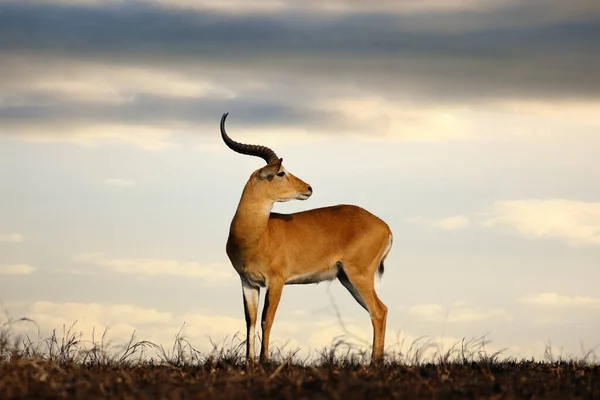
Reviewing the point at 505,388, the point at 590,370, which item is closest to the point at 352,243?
the point at 590,370

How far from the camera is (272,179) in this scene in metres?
14.6

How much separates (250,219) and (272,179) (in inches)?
26.1

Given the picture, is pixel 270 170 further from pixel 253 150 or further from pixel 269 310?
pixel 269 310

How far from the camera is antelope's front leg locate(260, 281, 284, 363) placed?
13.7 meters

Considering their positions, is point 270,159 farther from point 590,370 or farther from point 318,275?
point 590,370

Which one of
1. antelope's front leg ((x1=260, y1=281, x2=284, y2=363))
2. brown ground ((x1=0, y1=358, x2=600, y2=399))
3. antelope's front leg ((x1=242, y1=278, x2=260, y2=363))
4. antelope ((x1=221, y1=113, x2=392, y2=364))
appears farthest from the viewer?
antelope ((x1=221, y1=113, x2=392, y2=364))

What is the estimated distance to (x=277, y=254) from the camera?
47.6 feet

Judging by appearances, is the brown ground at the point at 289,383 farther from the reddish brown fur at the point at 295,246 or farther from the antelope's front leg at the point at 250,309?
the reddish brown fur at the point at 295,246

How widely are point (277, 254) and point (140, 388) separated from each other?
574cm

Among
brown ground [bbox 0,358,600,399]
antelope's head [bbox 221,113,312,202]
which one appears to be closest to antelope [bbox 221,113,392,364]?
antelope's head [bbox 221,113,312,202]

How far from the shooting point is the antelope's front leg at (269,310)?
540 inches

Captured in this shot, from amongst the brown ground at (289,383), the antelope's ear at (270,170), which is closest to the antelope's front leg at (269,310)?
the antelope's ear at (270,170)

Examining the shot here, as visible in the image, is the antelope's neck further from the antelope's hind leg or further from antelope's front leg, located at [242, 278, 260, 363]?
the antelope's hind leg

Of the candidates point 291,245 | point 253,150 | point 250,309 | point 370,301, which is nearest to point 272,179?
point 253,150
